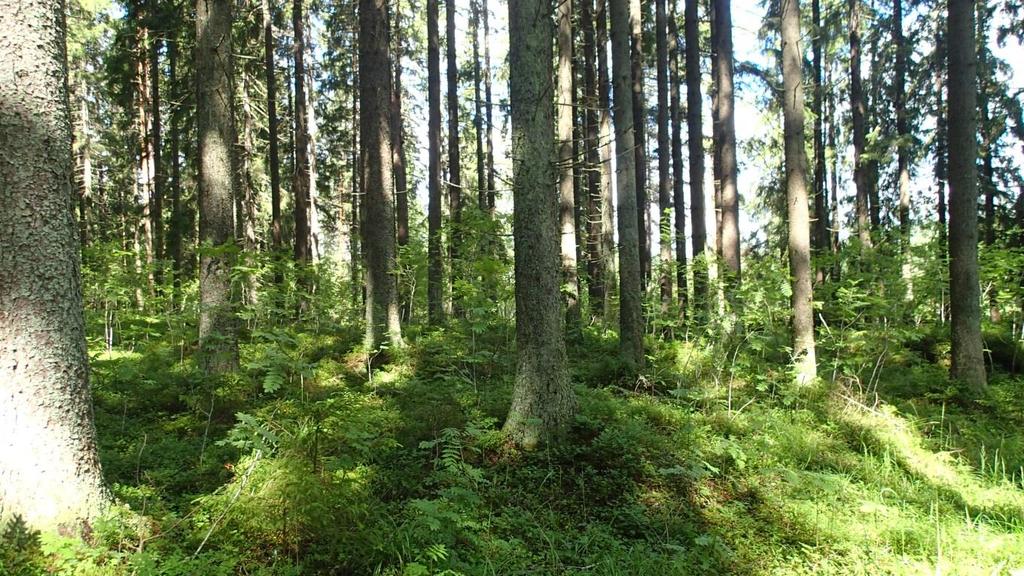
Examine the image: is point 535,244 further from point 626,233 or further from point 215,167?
point 215,167

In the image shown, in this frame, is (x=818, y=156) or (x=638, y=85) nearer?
(x=638, y=85)

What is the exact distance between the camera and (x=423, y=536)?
12.0 feet

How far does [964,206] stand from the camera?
8.38 metres

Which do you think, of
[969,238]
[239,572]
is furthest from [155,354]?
[969,238]

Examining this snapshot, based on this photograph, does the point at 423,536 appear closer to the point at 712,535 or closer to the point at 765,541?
the point at 712,535

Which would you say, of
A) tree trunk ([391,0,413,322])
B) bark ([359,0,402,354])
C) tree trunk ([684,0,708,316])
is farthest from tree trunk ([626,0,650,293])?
tree trunk ([391,0,413,322])

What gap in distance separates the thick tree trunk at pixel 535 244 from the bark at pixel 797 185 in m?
5.82

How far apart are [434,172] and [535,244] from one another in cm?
1017

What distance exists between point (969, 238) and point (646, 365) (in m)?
5.41

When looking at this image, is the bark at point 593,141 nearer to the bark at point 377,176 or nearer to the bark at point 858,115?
the bark at point 377,176

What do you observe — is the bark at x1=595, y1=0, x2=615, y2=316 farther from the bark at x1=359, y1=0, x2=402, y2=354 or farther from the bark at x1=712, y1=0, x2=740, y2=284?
the bark at x1=359, y1=0, x2=402, y2=354

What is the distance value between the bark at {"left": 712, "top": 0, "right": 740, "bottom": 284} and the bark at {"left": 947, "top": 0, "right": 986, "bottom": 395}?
482 centimetres

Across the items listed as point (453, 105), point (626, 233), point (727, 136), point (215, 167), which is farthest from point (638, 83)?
point (215, 167)

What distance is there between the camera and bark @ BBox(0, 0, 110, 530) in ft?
10.3
